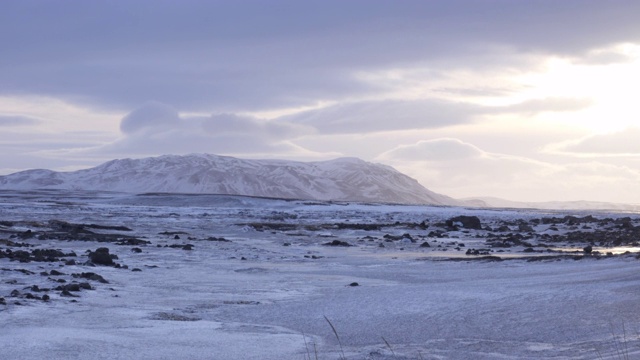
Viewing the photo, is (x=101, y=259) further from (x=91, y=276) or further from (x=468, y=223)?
(x=468, y=223)

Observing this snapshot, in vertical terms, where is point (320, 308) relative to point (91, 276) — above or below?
below

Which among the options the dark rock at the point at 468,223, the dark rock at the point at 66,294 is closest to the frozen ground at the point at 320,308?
the dark rock at the point at 66,294

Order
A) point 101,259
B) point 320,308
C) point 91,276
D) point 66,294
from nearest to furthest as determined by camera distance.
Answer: point 320,308 → point 66,294 → point 91,276 → point 101,259

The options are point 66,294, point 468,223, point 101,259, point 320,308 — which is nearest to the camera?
point 320,308

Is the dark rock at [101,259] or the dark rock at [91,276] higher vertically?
the dark rock at [101,259]

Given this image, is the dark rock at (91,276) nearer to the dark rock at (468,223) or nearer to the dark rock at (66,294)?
the dark rock at (66,294)

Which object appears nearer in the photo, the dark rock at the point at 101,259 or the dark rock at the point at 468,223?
the dark rock at the point at 101,259

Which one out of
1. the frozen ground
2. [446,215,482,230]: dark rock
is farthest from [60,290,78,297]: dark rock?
[446,215,482,230]: dark rock

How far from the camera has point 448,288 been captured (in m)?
14.1

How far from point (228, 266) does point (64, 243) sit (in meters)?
9.74

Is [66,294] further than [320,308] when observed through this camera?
Yes

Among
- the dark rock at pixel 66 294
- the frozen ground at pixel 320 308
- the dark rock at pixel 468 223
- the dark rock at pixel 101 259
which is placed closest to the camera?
the frozen ground at pixel 320 308

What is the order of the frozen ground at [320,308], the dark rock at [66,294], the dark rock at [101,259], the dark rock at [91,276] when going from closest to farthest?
the frozen ground at [320,308], the dark rock at [66,294], the dark rock at [91,276], the dark rock at [101,259]

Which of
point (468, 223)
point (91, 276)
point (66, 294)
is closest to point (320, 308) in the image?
point (66, 294)
